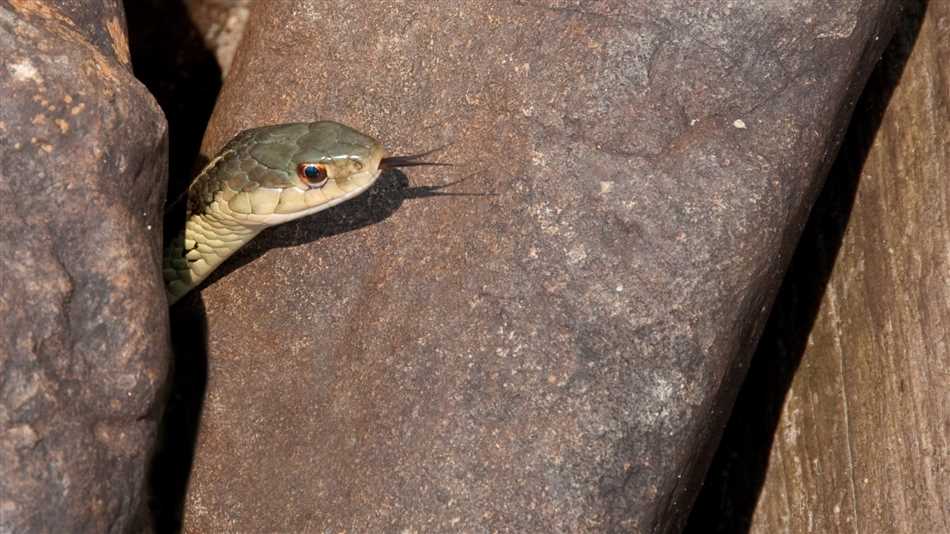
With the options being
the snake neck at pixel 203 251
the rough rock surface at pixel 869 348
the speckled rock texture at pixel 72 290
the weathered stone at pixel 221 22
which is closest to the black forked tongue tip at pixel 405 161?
the snake neck at pixel 203 251

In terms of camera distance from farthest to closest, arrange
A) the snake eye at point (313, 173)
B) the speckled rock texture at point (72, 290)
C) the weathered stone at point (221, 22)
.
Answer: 1. the weathered stone at point (221, 22)
2. the snake eye at point (313, 173)
3. the speckled rock texture at point (72, 290)

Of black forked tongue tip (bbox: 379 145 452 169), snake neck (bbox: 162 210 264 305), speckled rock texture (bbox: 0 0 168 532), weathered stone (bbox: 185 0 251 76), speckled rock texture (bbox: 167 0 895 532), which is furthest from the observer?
weathered stone (bbox: 185 0 251 76)

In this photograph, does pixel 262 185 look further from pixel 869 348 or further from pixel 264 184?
pixel 869 348

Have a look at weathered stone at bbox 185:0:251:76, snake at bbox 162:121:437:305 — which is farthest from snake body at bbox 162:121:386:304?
weathered stone at bbox 185:0:251:76

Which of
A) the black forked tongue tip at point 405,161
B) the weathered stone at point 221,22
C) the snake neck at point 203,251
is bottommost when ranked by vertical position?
the weathered stone at point 221,22

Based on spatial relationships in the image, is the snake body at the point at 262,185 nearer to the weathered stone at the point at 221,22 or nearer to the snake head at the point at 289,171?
the snake head at the point at 289,171

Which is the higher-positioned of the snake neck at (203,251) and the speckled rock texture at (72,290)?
the speckled rock texture at (72,290)

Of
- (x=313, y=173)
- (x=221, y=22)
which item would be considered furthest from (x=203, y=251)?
(x=221, y=22)

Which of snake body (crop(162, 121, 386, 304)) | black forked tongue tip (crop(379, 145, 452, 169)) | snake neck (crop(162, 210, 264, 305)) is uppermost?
black forked tongue tip (crop(379, 145, 452, 169))

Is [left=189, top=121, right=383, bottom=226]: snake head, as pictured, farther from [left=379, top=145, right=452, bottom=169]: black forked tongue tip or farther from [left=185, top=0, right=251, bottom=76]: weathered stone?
[left=185, top=0, right=251, bottom=76]: weathered stone
